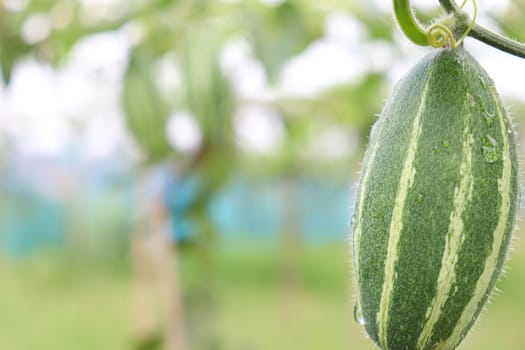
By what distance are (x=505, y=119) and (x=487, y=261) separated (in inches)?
5.2

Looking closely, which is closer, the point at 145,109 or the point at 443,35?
the point at 443,35

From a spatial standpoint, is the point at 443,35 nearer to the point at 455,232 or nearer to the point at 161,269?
the point at 455,232

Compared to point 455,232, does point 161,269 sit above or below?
below

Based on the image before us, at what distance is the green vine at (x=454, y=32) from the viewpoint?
73 centimetres

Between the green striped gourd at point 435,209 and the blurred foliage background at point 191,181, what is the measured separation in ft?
0.39

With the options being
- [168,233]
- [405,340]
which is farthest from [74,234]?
[405,340]

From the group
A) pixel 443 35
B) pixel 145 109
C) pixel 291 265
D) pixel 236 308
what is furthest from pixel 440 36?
pixel 291 265

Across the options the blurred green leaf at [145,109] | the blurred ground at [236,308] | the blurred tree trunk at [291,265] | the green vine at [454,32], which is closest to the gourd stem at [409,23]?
the green vine at [454,32]

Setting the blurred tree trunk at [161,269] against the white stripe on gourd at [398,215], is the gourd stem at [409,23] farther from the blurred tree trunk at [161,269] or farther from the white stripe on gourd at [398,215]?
the blurred tree trunk at [161,269]

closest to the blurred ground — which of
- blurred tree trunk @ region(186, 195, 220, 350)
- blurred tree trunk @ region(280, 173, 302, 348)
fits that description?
blurred tree trunk @ region(280, 173, 302, 348)

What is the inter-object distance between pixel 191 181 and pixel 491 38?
222 centimetres

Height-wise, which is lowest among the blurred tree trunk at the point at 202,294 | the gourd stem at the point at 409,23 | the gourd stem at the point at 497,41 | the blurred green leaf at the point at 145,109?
the blurred tree trunk at the point at 202,294

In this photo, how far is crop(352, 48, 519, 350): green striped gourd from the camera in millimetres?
684

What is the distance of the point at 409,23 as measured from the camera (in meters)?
0.72
